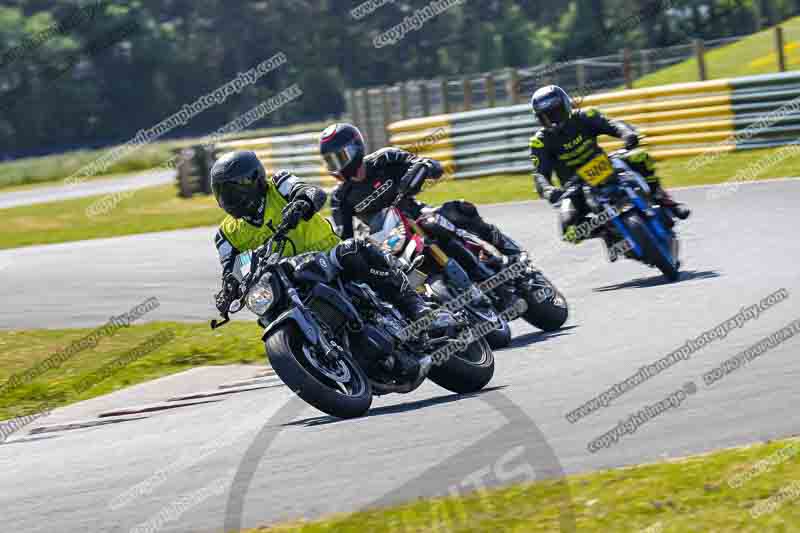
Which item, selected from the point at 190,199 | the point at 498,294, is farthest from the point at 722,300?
the point at 190,199

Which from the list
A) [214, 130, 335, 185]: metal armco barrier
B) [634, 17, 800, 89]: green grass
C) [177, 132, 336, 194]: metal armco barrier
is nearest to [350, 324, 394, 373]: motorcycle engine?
[177, 132, 336, 194]: metal armco barrier

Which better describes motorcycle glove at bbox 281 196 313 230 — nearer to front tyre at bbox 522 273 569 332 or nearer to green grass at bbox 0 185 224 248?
front tyre at bbox 522 273 569 332

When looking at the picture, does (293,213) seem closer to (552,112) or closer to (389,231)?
(389,231)

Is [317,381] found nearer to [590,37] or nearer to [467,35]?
[590,37]

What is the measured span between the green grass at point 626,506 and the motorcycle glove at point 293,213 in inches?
100

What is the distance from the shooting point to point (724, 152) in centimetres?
2294

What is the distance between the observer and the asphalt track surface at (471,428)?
6543 mm

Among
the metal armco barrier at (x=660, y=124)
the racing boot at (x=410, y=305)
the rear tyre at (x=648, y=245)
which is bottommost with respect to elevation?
the metal armco barrier at (x=660, y=124)

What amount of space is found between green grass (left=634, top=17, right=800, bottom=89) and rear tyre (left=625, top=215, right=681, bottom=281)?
20.5m

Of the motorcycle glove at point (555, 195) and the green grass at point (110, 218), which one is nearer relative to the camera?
the motorcycle glove at point (555, 195)

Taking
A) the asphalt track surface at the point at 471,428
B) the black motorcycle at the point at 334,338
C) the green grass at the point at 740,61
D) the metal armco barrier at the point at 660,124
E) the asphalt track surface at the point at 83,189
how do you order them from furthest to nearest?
1. the asphalt track surface at the point at 83,189
2. the green grass at the point at 740,61
3. the metal armco barrier at the point at 660,124
4. the black motorcycle at the point at 334,338
5. the asphalt track surface at the point at 471,428

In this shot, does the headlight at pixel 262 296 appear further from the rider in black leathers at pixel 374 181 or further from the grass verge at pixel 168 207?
the grass verge at pixel 168 207

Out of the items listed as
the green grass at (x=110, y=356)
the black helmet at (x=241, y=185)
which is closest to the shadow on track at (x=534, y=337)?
the green grass at (x=110, y=356)

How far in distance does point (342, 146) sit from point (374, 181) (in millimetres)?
629
